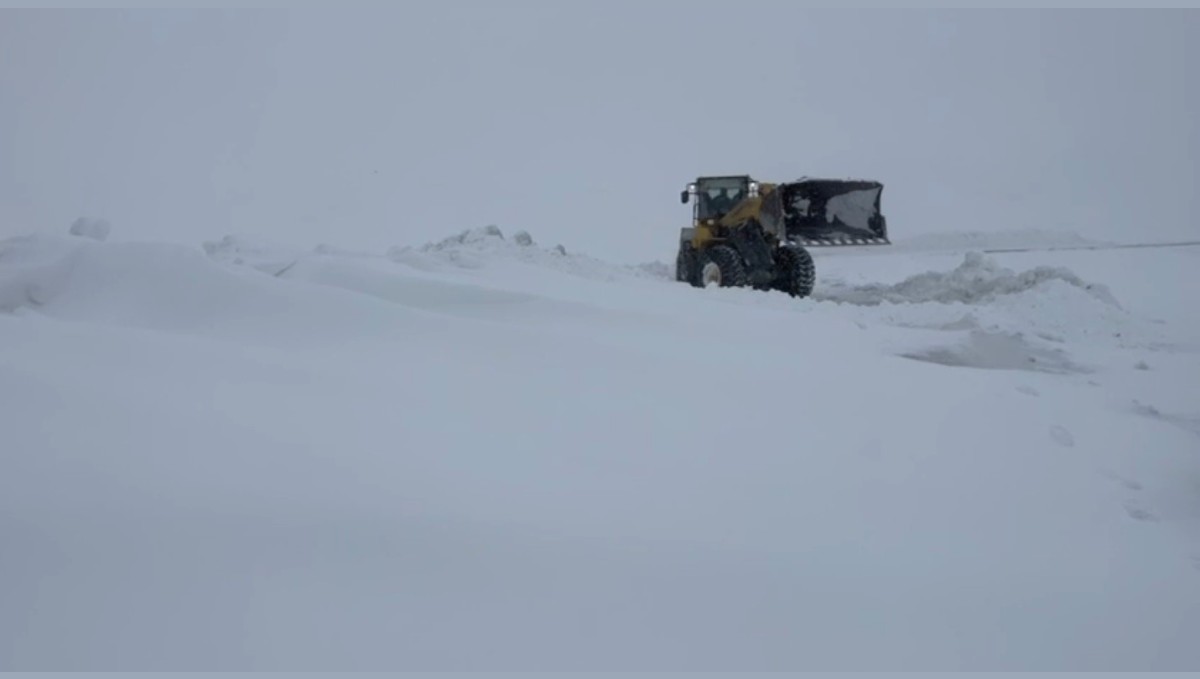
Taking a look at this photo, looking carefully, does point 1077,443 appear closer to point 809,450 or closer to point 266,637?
point 809,450

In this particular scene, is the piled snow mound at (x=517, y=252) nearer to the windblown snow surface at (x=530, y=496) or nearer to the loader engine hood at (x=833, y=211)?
the loader engine hood at (x=833, y=211)

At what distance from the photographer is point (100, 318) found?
4012mm

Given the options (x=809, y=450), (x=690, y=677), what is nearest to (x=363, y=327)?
(x=809, y=450)

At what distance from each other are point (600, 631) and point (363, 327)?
8.02ft

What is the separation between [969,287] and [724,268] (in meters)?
2.80

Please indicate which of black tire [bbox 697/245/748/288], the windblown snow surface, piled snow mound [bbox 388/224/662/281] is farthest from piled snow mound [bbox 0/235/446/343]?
black tire [bbox 697/245/748/288]

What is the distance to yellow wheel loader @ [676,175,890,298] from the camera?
34.6 ft

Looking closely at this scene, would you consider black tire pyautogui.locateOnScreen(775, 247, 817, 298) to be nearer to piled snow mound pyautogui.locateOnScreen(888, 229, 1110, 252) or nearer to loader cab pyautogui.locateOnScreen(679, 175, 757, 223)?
loader cab pyautogui.locateOnScreen(679, 175, 757, 223)

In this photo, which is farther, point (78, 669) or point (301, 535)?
point (301, 535)

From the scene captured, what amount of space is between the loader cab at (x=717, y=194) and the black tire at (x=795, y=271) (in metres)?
0.98

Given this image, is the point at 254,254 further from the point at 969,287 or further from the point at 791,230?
the point at 969,287

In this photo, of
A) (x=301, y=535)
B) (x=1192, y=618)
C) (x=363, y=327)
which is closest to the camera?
(x=301, y=535)

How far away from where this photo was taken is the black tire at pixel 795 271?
10.6m

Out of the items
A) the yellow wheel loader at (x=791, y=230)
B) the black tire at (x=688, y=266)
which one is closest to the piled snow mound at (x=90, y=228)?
the yellow wheel loader at (x=791, y=230)
